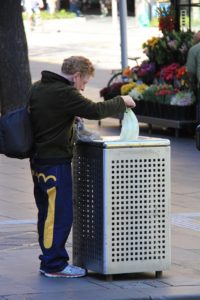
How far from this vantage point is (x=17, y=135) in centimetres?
741

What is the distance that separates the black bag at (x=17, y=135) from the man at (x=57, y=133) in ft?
0.23

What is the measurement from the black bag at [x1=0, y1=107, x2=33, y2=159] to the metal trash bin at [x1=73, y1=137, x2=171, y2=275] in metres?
0.43

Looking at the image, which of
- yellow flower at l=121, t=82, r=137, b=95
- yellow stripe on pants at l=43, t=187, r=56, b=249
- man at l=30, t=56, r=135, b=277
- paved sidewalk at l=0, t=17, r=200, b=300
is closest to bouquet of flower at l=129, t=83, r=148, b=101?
yellow flower at l=121, t=82, r=137, b=95

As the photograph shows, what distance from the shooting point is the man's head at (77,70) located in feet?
24.5

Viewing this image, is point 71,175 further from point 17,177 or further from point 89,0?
point 89,0

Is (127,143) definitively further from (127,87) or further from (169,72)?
(127,87)

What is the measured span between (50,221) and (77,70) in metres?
1.14

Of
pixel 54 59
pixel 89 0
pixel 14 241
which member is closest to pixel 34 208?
pixel 14 241

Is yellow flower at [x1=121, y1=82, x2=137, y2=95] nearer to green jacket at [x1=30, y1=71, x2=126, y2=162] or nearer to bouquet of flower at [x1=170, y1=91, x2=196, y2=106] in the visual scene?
bouquet of flower at [x1=170, y1=91, x2=196, y2=106]

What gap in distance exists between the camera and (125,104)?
751cm

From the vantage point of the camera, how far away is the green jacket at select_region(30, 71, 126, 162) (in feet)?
24.2

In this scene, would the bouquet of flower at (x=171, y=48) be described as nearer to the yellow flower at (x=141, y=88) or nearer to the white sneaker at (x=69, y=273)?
the yellow flower at (x=141, y=88)

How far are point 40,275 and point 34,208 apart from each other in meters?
2.85

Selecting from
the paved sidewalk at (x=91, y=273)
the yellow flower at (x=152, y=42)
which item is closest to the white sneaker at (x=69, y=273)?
the paved sidewalk at (x=91, y=273)
